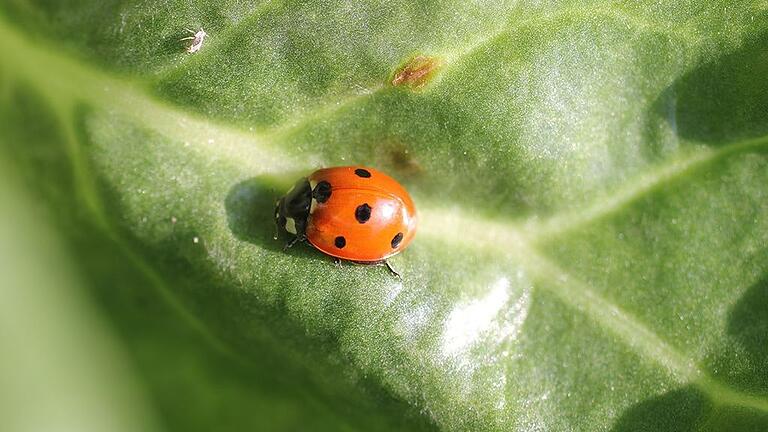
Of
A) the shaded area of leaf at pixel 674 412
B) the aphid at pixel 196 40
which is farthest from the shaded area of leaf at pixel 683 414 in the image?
the aphid at pixel 196 40

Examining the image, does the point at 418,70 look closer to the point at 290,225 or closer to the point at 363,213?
the point at 363,213

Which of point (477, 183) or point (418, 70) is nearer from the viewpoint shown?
point (418, 70)

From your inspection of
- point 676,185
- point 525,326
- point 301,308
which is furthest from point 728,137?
point 301,308

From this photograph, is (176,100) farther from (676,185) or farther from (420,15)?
(676,185)

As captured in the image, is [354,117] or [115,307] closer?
[354,117]

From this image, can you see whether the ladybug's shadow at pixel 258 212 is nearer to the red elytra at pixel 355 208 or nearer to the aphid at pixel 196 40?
the red elytra at pixel 355 208

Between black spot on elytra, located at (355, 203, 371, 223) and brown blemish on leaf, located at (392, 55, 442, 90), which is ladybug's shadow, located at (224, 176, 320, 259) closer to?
black spot on elytra, located at (355, 203, 371, 223)

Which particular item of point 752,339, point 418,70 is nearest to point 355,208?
point 418,70
